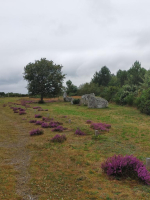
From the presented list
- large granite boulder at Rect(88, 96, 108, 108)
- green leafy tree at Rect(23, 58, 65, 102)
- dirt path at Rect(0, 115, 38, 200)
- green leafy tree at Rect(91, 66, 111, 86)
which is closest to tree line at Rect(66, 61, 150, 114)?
green leafy tree at Rect(91, 66, 111, 86)

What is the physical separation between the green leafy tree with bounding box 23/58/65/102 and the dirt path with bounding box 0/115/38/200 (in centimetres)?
3281

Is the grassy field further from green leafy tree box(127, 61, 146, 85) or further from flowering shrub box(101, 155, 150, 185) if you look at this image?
green leafy tree box(127, 61, 146, 85)

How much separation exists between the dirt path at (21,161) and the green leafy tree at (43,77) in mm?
32809

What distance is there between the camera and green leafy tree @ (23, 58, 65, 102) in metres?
44.1

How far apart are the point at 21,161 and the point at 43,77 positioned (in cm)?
3864

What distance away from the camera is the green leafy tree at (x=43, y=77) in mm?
44094

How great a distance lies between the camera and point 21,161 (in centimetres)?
779

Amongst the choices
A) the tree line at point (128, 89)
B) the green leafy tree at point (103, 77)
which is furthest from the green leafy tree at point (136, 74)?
the green leafy tree at point (103, 77)

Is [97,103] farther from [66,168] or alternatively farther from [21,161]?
[66,168]

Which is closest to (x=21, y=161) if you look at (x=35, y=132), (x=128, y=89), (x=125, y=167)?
(x=125, y=167)

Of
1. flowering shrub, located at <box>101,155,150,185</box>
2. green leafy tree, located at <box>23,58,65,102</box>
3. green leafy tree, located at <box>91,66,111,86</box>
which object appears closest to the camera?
flowering shrub, located at <box>101,155,150,185</box>

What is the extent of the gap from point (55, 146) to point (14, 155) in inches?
91.1

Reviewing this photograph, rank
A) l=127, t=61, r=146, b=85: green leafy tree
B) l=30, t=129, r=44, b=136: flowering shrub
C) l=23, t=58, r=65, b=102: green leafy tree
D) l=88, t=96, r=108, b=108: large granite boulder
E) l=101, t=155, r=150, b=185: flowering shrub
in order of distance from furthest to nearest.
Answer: l=127, t=61, r=146, b=85: green leafy tree, l=23, t=58, r=65, b=102: green leafy tree, l=88, t=96, r=108, b=108: large granite boulder, l=30, t=129, r=44, b=136: flowering shrub, l=101, t=155, r=150, b=185: flowering shrub

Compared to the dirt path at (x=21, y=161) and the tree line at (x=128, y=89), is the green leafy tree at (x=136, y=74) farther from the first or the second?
the dirt path at (x=21, y=161)
